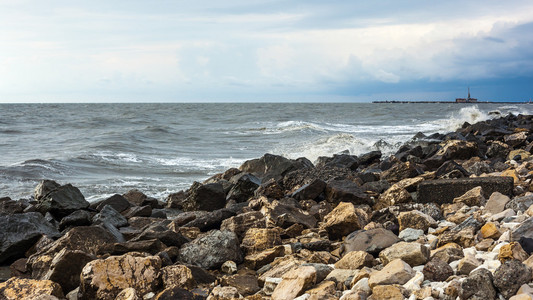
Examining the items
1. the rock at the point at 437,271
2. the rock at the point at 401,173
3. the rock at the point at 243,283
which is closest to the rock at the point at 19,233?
the rock at the point at 243,283

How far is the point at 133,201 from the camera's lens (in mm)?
8430

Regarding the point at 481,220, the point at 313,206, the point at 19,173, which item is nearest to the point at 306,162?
the point at 313,206

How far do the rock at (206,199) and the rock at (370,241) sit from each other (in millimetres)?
3539

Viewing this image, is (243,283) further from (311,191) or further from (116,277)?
(311,191)

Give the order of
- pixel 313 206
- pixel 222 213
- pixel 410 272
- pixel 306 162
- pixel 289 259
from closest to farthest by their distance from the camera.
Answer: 1. pixel 410 272
2. pixel 289 259
3. pixel 222 213
4. pixel 313 206
5. pixel 306 162

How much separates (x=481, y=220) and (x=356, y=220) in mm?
1133


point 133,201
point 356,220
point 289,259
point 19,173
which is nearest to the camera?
point 289,259

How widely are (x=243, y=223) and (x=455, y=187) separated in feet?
7.92

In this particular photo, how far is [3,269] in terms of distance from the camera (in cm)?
498

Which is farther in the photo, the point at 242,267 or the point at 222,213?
the point at 222,213

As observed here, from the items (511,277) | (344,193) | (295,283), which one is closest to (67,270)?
(295,283)

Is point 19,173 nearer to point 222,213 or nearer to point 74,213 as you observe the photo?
point 74,213

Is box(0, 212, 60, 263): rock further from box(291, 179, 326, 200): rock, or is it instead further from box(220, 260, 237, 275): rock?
box(291, 179, 326, 200): rock

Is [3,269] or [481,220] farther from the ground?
[481,220]
